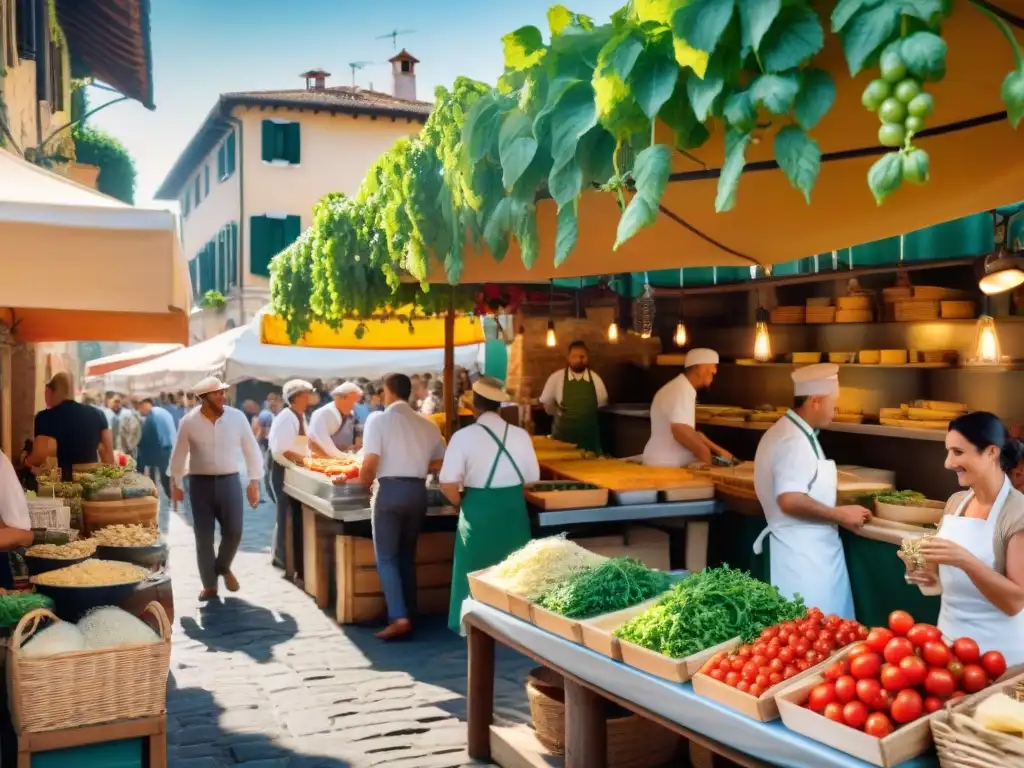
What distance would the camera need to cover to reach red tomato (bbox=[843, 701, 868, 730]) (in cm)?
279

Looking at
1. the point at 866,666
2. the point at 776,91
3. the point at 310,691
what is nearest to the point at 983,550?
the point at 866,666

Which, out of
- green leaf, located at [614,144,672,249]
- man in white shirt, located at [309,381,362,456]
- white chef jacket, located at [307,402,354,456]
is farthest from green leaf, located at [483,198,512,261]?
white chef jacket, located at [307,402,354,456]

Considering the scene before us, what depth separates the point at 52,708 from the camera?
12.4 feet

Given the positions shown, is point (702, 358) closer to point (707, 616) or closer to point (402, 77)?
point (707, 616)

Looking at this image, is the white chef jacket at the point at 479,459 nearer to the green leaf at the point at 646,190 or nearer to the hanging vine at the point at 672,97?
the hanging vine at the point at 672,97

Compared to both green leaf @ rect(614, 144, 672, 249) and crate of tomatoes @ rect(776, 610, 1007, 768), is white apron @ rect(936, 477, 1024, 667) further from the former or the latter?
green leaf @ rect(614, 144, 672, 249)

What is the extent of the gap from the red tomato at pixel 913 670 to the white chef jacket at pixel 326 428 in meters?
8.08

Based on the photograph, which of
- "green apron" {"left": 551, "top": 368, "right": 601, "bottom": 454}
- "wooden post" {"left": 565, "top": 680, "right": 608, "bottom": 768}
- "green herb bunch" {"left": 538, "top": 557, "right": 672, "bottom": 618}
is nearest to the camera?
"wooden post" {"left": 565, "top": 680, "right": 608, "bottom": 768}

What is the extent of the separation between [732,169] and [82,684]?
324cm

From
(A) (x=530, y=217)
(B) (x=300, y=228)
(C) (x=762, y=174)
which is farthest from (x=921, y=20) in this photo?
(B) (x=300, y=228)

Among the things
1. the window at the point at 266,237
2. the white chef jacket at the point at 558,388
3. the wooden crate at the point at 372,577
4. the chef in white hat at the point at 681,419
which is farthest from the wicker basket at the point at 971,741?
the window at the point at 266,237

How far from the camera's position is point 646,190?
7.05ft

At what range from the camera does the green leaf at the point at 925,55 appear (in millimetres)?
1709

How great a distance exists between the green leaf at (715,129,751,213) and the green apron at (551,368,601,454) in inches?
386
